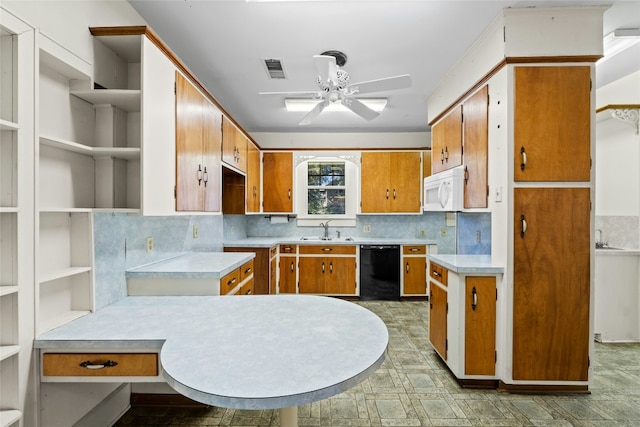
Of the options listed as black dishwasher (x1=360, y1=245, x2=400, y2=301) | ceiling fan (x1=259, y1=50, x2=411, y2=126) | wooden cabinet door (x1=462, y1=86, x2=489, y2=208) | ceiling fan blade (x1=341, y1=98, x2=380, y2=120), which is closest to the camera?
ceiling fan (x1=259, y1=50, x2=411, y2=126)

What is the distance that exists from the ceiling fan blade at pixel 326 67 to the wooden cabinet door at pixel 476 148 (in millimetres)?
1170

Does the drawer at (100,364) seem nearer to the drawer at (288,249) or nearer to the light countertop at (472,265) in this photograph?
the light countertop at (472,265)

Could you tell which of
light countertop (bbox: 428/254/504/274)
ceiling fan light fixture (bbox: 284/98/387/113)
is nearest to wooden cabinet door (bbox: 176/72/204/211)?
ceiling fan light fixture (bbox: 284/98/387/113)

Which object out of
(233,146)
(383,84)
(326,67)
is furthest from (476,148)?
(233,146)

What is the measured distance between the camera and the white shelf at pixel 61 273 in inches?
54.3

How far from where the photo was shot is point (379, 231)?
5.24m

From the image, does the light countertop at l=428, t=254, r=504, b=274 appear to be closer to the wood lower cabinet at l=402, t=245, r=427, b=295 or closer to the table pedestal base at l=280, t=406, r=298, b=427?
the table pedestal base at l=280, t=406, r=298, b=427

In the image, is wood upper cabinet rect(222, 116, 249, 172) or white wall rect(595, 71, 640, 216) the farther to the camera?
white wall rect(595, 71, 640, 216)

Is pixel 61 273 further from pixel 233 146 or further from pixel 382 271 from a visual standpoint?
pixel 382 271

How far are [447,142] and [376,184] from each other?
1.87 meters

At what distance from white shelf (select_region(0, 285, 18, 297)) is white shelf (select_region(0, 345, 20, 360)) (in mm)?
207

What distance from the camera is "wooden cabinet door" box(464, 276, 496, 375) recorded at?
2314 mm

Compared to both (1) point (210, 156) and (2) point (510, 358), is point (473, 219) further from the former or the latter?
(1) point (210, 156)

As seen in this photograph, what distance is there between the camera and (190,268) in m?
2.22
